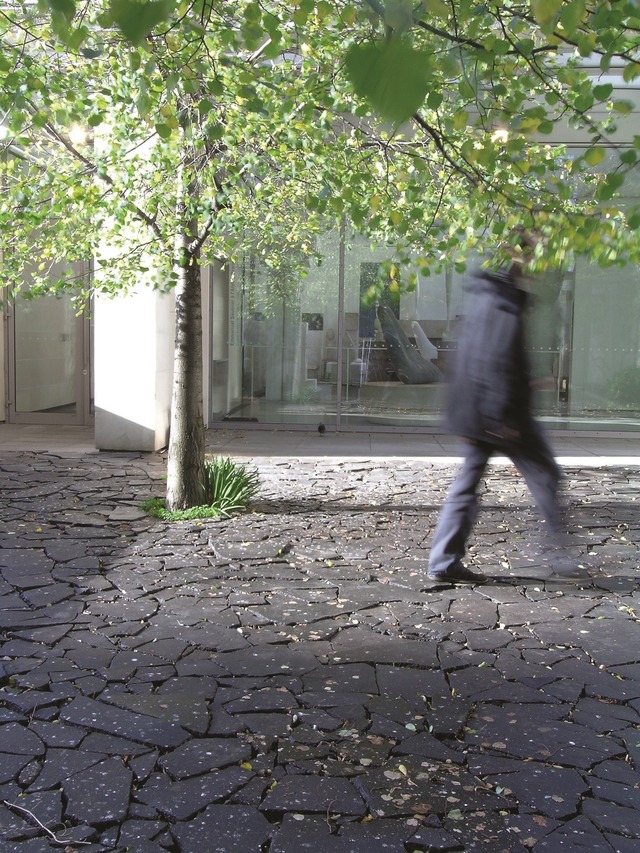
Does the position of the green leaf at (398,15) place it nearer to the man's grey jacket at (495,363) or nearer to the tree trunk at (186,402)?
the man's grey jacket at (495,363)

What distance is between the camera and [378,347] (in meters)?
14.7

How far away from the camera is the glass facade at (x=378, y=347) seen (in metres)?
14.6

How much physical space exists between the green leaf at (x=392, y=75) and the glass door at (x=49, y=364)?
13846 mm

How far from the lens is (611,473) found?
35.8 feet

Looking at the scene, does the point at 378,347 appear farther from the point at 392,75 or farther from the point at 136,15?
the point at 392,75

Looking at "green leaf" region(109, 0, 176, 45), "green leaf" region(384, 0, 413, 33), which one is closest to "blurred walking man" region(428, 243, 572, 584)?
"green leaf" region(384, 0, 413, 33)

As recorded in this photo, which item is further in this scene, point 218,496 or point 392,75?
point 218,496

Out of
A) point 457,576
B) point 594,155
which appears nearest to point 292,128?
point 594,155

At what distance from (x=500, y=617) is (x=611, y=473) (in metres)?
6.22

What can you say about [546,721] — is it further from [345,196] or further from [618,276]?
[618,276]

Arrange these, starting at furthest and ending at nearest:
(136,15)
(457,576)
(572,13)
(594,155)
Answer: (457,576), (594,155), (572,13), (136,15)

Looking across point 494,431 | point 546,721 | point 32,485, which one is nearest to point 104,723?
point 546,721

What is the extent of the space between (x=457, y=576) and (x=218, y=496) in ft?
9.58

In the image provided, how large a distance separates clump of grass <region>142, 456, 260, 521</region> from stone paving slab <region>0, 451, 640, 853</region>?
315 mm
